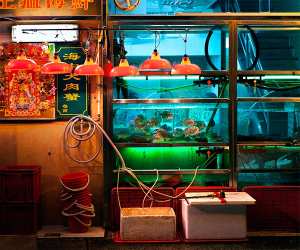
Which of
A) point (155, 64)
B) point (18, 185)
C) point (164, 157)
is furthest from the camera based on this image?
point (164, 157)

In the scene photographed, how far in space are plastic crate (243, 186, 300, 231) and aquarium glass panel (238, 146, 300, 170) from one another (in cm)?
69

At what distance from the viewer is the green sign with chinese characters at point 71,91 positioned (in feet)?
26.5

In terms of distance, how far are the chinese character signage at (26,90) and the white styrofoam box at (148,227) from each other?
2338mm

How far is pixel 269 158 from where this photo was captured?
874 centimetres

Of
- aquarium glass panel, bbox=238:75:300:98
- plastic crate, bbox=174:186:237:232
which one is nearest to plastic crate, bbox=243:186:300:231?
plastic crate, bbox=174:186:237:232

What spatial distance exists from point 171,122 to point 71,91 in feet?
6.43

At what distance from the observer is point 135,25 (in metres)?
8.16

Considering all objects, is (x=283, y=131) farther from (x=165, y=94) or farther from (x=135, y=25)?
(x=135, y=25)

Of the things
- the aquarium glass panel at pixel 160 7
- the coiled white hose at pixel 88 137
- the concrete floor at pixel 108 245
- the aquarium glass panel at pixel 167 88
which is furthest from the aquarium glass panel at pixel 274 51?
the concrete floor at pixel 108 245

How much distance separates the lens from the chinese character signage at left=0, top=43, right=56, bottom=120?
8086 mm

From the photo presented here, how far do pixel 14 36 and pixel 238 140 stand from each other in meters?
4.40

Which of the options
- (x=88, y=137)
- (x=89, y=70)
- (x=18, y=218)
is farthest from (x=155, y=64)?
(x=18, y=218)

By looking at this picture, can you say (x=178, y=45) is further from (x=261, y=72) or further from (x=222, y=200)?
(x=222, y=200)

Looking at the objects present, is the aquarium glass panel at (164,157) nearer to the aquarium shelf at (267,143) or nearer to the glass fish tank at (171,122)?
the glass fish tank at (171,122)
